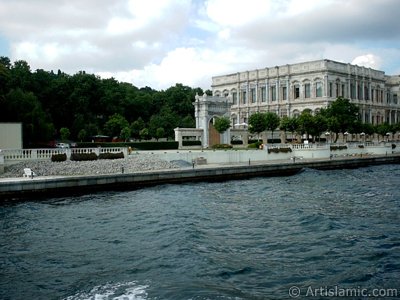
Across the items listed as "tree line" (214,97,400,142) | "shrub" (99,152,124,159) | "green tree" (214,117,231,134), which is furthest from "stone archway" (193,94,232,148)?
"shrub" (99,152,124,159)

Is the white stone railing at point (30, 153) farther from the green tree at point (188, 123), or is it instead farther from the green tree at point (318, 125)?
the green tree at point (188, 123)

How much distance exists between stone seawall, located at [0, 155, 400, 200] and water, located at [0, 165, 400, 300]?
1.81m

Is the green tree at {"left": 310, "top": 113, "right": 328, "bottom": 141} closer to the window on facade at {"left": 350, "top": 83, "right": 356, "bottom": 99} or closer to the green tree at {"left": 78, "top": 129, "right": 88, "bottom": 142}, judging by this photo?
the green tree at {"left": 78, "top": 129, "right": 88, "bottom": 142}

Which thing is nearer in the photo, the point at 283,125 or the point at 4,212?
the point at 4,212

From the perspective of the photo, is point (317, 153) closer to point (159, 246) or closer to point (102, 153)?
point (102, 153)

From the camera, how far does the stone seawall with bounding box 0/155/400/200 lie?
2758cm

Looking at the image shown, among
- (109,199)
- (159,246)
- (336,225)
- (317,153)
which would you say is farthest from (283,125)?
(159,246)

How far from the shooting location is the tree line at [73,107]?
5497 centimetres

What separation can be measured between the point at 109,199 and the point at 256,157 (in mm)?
21830

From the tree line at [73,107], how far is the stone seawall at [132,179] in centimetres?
2514

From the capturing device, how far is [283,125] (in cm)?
6331

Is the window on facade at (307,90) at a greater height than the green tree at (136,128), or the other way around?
the window on facade at (307,90)

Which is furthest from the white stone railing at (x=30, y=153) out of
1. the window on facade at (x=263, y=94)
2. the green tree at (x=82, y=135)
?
the window on facade at (x=263, y=94)

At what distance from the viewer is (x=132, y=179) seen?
3238cm
